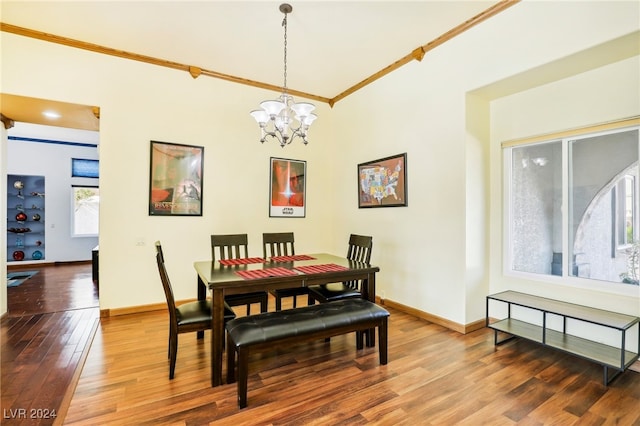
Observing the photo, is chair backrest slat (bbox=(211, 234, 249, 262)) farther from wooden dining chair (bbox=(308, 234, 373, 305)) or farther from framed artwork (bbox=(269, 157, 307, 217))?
framed artwork (bbox=(269, 157, 307, 217))

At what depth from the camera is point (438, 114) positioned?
3600mm

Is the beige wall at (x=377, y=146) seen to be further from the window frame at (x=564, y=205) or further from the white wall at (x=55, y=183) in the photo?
the white wall at (x=55, y=183)

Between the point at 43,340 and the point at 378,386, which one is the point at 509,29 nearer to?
the point at 378,386

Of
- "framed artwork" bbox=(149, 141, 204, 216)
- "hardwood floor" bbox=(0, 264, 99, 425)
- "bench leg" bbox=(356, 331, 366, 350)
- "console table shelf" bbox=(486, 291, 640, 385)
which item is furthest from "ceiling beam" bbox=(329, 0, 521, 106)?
"hardwood floor" bbox=(0, 264, 99, 425)

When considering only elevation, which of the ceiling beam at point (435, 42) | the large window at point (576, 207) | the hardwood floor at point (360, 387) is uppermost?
the ceiling beam at point (435, 42)

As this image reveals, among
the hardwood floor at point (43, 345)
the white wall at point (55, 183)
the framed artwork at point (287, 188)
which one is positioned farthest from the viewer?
the white wall at point (55, 183)

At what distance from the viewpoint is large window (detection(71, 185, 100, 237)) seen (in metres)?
7.96

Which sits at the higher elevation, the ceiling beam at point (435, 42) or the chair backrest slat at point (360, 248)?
the ceiling beam at point (435, 42)

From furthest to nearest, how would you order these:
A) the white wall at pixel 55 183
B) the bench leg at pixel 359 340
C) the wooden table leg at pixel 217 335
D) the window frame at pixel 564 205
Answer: the white wall at pixel 55 183 < the bench leg at pixel 359 340 < the window frame at pixel 564 205 < the wooden table leg at pixel 217 335

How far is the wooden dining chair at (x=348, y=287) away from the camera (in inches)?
126

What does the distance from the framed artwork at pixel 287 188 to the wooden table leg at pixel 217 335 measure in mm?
2633

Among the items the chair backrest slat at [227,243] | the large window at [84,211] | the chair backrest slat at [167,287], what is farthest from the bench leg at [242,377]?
the large window at [84,211]

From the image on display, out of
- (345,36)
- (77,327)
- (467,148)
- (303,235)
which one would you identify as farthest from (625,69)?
(77,327)

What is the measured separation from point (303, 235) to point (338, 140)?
177 centimetres
